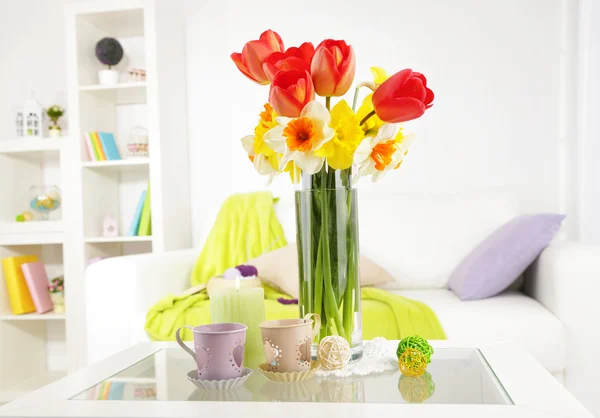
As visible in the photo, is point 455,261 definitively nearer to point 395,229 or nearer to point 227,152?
point 395,229

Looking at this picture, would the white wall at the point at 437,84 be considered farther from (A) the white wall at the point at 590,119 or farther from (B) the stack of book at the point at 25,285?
(B) the stack of book at the point at 25,285

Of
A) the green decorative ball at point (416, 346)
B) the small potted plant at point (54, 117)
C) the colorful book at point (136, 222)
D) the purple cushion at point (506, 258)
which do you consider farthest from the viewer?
the small potted plant at point (54, 117)

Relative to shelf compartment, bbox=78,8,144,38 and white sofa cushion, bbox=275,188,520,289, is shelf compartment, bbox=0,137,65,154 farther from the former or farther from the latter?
white sofa cushion, bbox=275,188,520,289

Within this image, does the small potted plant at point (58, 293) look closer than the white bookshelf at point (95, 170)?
No

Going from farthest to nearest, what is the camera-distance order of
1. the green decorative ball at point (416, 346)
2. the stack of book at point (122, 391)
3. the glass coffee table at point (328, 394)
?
1. the green decorative ball at point (416, 346)
2. the stack of book at point (122, 391)
3. the glass coffee table at point (328, 394)

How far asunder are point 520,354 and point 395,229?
55.9 inches

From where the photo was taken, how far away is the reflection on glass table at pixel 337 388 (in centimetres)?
97

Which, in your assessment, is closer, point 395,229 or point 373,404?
point 373,404

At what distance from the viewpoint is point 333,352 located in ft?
3.52

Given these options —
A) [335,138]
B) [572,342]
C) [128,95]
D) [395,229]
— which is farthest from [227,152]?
[335,138]

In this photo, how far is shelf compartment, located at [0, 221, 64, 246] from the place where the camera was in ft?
9.98

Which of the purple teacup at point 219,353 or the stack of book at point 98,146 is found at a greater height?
the stack of book at point 98,146

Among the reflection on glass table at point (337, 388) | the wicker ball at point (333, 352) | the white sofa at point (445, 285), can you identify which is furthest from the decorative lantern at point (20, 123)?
the wicker ball at point (333, 352)

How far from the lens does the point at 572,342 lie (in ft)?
6.46
